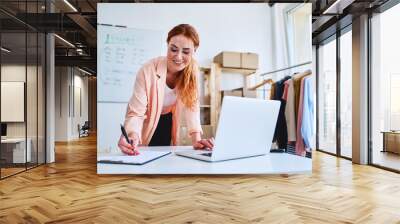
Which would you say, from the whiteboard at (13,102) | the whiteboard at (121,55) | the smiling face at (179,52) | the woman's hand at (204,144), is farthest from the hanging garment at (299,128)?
the whiteboard at (13,102)

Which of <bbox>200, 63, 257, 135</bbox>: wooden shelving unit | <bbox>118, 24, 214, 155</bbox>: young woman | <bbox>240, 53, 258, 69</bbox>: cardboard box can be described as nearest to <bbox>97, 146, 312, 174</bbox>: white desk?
<bbox>118, 24, 214, 155</bbox>: young woman

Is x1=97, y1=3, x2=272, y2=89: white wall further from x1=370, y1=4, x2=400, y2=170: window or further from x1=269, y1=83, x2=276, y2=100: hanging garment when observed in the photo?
x1=370, y1=4, x2=400, y2=170: window

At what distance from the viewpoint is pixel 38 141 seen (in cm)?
653

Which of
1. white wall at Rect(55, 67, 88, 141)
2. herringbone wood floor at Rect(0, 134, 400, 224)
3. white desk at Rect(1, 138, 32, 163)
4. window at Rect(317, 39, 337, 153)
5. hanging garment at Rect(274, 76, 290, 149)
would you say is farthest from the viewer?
white wall at Rect(55, 67, 88, 141)

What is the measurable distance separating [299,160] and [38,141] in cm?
474

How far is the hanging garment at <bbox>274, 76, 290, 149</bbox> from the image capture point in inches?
196

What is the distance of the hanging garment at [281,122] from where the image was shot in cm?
497

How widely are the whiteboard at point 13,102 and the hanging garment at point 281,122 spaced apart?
13.8 ft

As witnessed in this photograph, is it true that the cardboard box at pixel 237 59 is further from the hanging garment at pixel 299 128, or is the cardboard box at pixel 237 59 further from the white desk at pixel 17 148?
the white desk at pixel 17 148

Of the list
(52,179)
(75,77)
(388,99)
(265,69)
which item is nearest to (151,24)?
(265,69)

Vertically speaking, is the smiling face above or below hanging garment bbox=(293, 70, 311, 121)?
above

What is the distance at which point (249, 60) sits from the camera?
503 centimetres

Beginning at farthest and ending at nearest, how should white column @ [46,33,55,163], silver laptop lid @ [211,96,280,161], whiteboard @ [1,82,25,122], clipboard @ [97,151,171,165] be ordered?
white column @ [46,33,55,163]
whiteboard @ [1,82,25,122]
clipboard @ [97,151,171,165]
silver laptop lid @ [211,96,280,161]

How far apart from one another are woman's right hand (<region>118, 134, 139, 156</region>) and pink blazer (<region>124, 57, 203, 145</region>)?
73 millimetres
